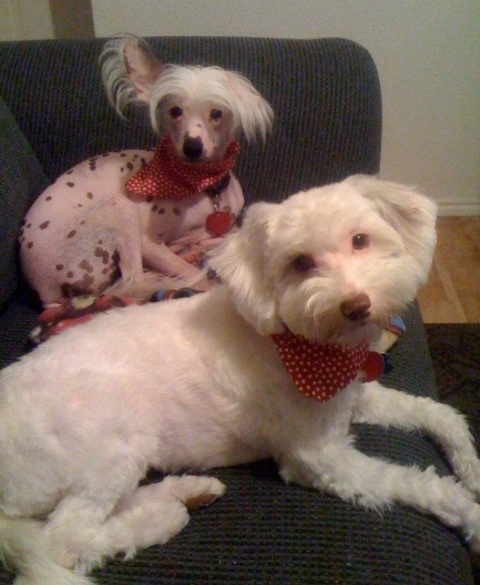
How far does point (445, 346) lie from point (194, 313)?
4.33ft

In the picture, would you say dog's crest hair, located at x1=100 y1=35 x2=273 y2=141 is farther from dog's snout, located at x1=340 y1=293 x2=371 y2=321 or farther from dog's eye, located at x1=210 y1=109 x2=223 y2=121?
dog's snout, located at x1=340 y1=293 x2=371 y2=321

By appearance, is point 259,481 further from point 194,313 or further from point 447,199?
point 447,199

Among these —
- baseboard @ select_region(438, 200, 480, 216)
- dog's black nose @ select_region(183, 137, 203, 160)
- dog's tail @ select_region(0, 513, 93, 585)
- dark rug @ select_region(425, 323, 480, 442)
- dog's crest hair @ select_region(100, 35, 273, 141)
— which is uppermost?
dog's crest hair @ select_region(100, 35, 273, 141)

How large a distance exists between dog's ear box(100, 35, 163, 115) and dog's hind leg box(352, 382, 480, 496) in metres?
1.11

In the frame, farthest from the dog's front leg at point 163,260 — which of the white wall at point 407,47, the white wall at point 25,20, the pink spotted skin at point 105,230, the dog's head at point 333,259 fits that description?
the white wall at point 25,20

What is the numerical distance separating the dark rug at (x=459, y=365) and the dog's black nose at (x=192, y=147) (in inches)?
45.5

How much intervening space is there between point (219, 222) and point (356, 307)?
3.07 feet

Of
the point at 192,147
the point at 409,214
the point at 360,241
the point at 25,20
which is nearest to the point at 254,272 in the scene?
the point at 360,241

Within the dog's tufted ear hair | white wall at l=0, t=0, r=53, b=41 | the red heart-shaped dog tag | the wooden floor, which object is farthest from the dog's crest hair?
the wooden floor

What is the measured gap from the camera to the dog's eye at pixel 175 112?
160 cm

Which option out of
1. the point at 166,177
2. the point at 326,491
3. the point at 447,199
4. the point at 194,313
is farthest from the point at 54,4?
the point at 326,491

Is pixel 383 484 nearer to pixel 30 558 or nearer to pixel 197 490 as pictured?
pixel 197 490

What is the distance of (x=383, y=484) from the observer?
979 millimetres

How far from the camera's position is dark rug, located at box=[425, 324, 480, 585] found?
178cm
